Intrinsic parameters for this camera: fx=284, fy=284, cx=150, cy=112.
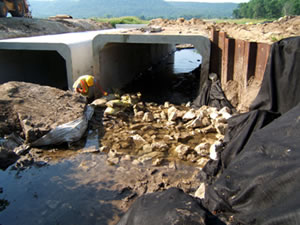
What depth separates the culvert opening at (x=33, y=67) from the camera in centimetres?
977

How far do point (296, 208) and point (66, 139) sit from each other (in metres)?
4.83

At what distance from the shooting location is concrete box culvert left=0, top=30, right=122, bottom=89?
8.48 metres

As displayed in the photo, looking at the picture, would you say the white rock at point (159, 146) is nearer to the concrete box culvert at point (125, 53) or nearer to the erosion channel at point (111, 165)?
the erosion channel at point (111, 165)

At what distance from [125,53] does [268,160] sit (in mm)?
9383

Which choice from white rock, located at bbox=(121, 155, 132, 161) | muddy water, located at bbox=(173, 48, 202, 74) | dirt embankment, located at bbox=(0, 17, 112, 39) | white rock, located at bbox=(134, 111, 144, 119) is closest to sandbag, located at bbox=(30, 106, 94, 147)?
white rock, located at bbox=(121, 155, 132, 161)

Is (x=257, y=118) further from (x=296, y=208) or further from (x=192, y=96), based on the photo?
(x=192, y=96)

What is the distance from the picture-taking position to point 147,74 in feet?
48.8

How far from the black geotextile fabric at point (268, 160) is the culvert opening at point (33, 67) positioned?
7950 mm

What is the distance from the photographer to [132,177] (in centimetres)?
504

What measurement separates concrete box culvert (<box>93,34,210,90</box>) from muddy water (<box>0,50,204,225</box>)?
156 inches

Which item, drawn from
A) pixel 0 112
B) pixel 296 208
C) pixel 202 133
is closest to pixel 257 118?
pixel 202 133

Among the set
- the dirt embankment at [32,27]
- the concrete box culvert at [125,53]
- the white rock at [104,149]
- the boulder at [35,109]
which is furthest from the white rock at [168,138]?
the dirt embankment at [32,27]

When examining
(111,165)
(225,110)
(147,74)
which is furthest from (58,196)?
(147,74)

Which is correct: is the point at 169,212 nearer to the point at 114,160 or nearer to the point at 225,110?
the point at 114,160
